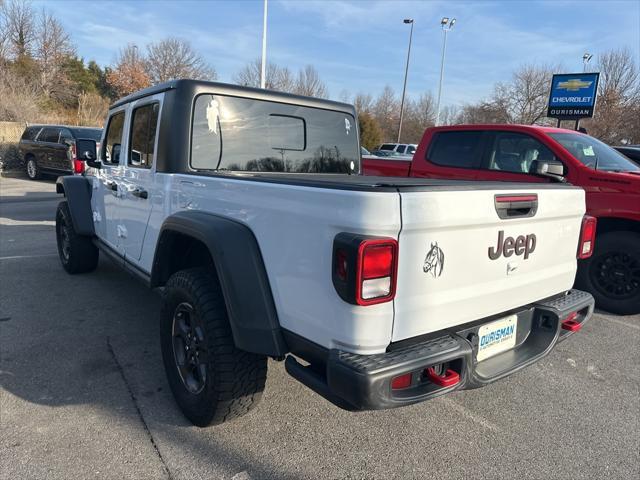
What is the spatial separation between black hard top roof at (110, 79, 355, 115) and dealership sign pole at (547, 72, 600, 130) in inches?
Result: 514

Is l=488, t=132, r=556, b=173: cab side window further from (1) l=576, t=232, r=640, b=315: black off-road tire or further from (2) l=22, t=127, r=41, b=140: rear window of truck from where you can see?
(2) l=22, t=127, r=41, b=140: rear window of truck

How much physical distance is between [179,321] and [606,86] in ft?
140

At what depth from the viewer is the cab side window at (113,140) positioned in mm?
4129

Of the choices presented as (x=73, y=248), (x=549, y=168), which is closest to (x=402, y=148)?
(x=549, y=168)

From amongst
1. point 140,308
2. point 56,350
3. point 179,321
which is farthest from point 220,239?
point 140,308

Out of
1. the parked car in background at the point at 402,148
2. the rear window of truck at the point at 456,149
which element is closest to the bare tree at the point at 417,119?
the parked car in background at the point at 402,148

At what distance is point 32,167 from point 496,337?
55.2 ft

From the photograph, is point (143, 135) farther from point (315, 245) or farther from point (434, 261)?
point (434, 261)

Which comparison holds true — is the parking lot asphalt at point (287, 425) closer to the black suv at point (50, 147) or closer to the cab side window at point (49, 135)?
the black suv at point (50, 147)

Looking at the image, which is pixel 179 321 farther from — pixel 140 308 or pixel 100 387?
pixel 140 308

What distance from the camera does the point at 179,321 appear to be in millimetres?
2762

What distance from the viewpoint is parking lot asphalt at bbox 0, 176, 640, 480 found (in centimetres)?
235

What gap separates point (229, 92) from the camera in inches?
127

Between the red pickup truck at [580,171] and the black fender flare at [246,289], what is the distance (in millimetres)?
3068
